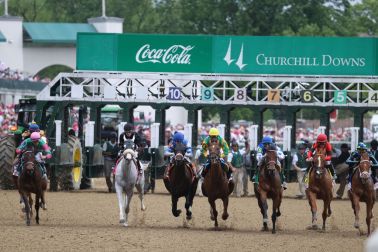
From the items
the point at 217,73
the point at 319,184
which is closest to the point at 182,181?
the point at 319,184

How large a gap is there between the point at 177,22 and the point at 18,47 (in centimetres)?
1777

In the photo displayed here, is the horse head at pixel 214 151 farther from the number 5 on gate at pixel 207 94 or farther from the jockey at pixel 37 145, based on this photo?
the number 5 on gate at pixel 207 94

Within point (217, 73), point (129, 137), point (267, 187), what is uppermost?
point (217, 73)

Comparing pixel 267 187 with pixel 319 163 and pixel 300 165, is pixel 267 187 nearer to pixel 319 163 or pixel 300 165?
pixel 319 163

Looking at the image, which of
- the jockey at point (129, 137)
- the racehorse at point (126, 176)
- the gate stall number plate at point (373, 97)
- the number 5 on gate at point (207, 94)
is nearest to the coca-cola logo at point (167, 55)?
the number 5 on gate at point (207, 94)

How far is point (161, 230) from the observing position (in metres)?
23.5

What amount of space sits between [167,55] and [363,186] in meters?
14.0

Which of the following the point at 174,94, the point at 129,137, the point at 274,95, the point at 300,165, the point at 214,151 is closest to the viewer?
the point at 214,151

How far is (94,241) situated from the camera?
20812 mm

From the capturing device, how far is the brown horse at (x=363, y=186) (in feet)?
76.8

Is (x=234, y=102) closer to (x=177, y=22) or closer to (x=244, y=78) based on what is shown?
(x=244, y=78)

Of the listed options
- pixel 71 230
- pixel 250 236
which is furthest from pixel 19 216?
pixel 250 236

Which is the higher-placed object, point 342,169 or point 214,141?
point 214,141

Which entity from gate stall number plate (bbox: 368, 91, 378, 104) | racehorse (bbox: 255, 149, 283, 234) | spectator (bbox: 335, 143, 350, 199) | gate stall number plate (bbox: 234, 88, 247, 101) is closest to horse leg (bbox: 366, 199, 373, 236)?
racehorse (bbox: 255, 149, 283, 234)
